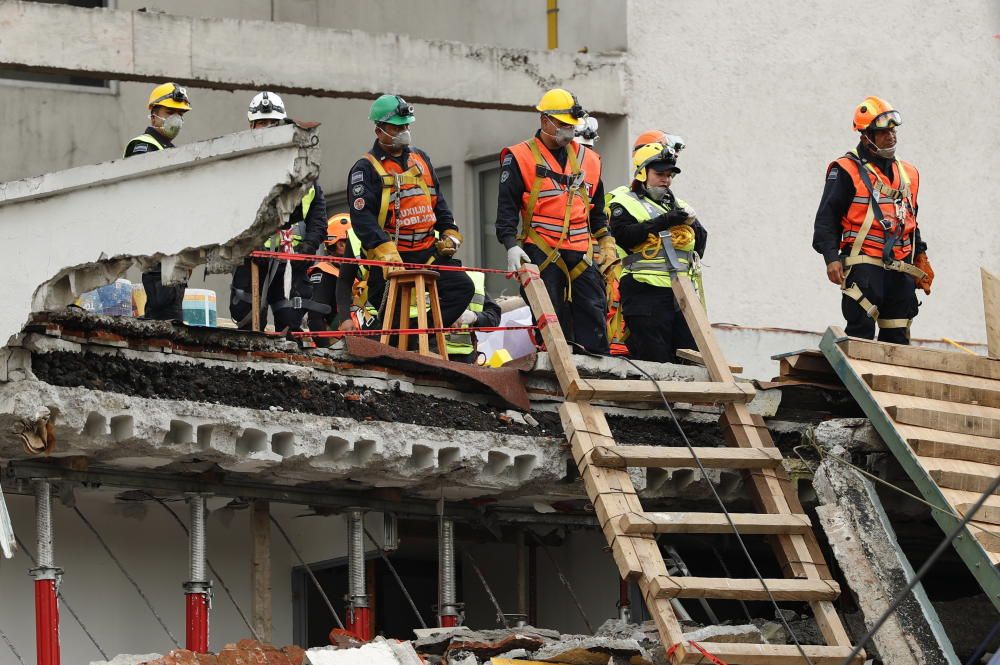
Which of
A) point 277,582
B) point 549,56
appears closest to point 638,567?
point 277,582

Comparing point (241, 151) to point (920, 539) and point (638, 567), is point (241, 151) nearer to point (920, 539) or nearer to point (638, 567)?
point (638, 567)

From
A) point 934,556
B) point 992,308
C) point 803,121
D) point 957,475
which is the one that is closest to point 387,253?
point 957,475

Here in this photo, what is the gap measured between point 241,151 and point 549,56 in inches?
359

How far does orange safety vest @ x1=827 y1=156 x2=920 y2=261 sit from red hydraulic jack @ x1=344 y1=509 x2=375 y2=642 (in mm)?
4298

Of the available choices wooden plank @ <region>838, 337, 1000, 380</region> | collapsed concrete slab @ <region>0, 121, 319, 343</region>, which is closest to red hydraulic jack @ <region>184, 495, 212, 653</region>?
collapsed concrete slab @ <region>0, 121, 319, 343</region>

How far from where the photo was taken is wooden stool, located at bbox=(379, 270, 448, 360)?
612 inches

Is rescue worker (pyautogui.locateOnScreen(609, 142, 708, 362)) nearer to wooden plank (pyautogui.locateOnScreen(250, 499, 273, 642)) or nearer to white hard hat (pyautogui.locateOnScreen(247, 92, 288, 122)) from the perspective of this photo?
white hard hat (pyautogui.locateOnScreen(247, 92, 288, 122))

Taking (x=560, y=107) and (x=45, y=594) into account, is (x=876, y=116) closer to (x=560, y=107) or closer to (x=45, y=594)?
(x=560, y=107)

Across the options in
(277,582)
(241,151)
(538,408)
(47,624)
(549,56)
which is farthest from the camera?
(549,56)

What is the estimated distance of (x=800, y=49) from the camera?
904 inches

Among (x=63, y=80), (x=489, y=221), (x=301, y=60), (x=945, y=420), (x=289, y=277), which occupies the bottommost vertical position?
(x=945, y=420)

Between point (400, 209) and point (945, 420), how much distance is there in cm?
422

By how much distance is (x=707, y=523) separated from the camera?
14.2m

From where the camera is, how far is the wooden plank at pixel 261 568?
666 inches
